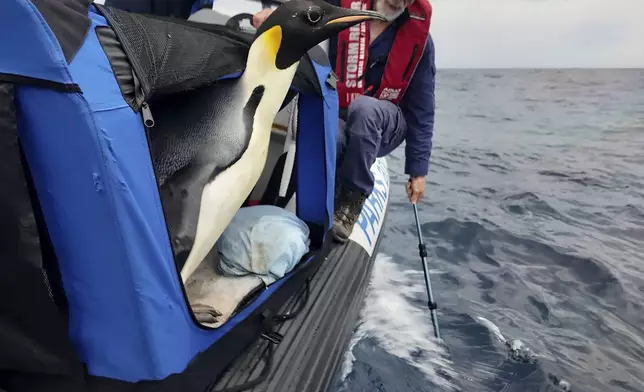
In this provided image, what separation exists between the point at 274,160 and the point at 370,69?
33.8 inches

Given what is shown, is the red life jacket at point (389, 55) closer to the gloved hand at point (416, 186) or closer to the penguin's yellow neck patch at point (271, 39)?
the gloved hand at point (416, 186)

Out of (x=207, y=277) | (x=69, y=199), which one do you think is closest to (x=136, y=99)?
(x=69, y=199)

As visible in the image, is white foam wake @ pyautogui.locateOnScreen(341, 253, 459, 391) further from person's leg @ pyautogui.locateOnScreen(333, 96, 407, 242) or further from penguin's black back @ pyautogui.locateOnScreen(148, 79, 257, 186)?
penguin's black back @ pyautogui.locateOnScreen(148, 79, 257, 186)

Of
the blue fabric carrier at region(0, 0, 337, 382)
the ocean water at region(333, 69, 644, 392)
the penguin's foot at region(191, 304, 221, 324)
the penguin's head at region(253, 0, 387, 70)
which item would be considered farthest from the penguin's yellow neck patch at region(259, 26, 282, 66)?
the ocean water at region(333, 69, 644, 392)

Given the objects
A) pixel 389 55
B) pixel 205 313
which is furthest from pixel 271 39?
pixel 389 55

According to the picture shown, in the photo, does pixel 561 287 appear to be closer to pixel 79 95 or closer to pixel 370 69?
pixel 370 69

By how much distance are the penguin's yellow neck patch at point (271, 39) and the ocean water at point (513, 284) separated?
1.51 meters

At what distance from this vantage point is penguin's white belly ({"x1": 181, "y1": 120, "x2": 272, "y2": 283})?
1.31 m

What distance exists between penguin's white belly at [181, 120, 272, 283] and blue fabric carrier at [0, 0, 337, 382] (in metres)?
0.22

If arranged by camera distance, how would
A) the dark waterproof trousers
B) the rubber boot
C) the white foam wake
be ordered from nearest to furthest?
1. the dark waterproof trousers
2. the rubber boot
3. the white foam wake

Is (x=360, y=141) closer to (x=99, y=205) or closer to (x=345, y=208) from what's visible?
(x=345, y=208)

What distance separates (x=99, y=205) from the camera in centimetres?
95

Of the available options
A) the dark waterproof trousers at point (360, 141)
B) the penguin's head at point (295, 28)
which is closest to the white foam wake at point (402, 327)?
the dark waterproof trousers at point (360, 141)

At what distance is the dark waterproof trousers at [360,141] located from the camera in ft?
7.38
